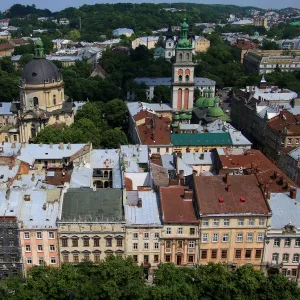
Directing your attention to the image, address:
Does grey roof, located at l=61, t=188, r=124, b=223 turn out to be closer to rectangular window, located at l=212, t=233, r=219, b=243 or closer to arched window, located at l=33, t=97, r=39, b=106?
rectangular window, located at l=212, t=233, r=219, b=243

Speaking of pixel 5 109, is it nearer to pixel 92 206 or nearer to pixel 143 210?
pixel 92 206

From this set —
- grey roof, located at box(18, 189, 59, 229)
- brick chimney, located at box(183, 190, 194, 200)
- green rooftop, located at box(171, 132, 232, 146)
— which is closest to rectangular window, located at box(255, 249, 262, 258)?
brick chimney, located at box(183, 190, 194, 200)

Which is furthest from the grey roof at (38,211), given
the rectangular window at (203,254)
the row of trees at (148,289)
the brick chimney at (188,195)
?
the rectangular window at (203,254)

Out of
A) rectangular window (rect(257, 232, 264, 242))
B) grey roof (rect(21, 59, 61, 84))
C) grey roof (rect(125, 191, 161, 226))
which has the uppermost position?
grey roof (rect(21, 59, 61, 84))

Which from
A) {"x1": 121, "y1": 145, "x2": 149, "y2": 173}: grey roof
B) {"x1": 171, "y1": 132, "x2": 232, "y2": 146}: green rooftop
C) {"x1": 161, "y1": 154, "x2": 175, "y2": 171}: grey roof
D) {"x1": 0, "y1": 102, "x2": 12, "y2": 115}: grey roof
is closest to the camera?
{"x1": 121, "y1": 145, "x2": 149, "y2": 173}: grey roof

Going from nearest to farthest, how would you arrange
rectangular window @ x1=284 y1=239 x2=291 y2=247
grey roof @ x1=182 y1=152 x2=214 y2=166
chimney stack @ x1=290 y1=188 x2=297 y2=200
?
rectangular window @ x1=284 y1=239 x2=291 y2=247, chimney stack @ x1=290 y1=188 x2=297 y2=200, grey roof @ x1=182 y1=152 x2=214 y2=166

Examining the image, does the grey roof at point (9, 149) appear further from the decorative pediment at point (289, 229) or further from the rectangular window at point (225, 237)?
the decorative pediment at point (289, 229)
